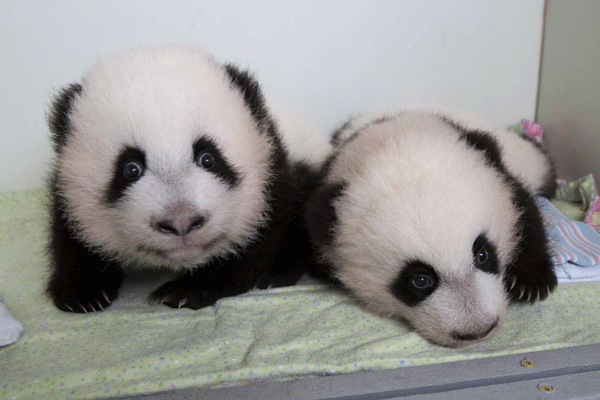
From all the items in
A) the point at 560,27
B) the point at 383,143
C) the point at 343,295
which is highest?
the point at 560,27

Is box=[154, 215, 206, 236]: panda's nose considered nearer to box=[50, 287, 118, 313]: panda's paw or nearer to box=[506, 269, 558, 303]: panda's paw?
box=[50, 287, 118, 313]: panda's paw

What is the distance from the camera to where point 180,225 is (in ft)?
5.91

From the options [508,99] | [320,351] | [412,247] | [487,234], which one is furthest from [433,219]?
[508,99]

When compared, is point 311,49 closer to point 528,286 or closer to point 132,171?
point 132,171

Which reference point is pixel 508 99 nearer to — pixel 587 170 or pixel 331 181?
pixel 587 170

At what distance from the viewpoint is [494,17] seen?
344 centimetres

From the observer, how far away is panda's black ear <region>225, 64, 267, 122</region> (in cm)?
223

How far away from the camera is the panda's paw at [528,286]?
2.04 meters

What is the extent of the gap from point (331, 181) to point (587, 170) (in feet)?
5.98

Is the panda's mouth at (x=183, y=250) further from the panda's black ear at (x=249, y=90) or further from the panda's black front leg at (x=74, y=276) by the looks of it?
the panda's black ear at (x=249, y=90)

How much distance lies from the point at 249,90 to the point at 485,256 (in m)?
1.21

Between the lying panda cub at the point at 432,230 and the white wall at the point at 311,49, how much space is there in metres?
1.27

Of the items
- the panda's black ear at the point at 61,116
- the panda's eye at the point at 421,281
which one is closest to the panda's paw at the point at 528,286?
the panda's eye at the point at 421,281

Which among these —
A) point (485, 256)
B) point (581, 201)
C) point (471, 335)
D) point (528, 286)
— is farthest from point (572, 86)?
point (471, 335)
